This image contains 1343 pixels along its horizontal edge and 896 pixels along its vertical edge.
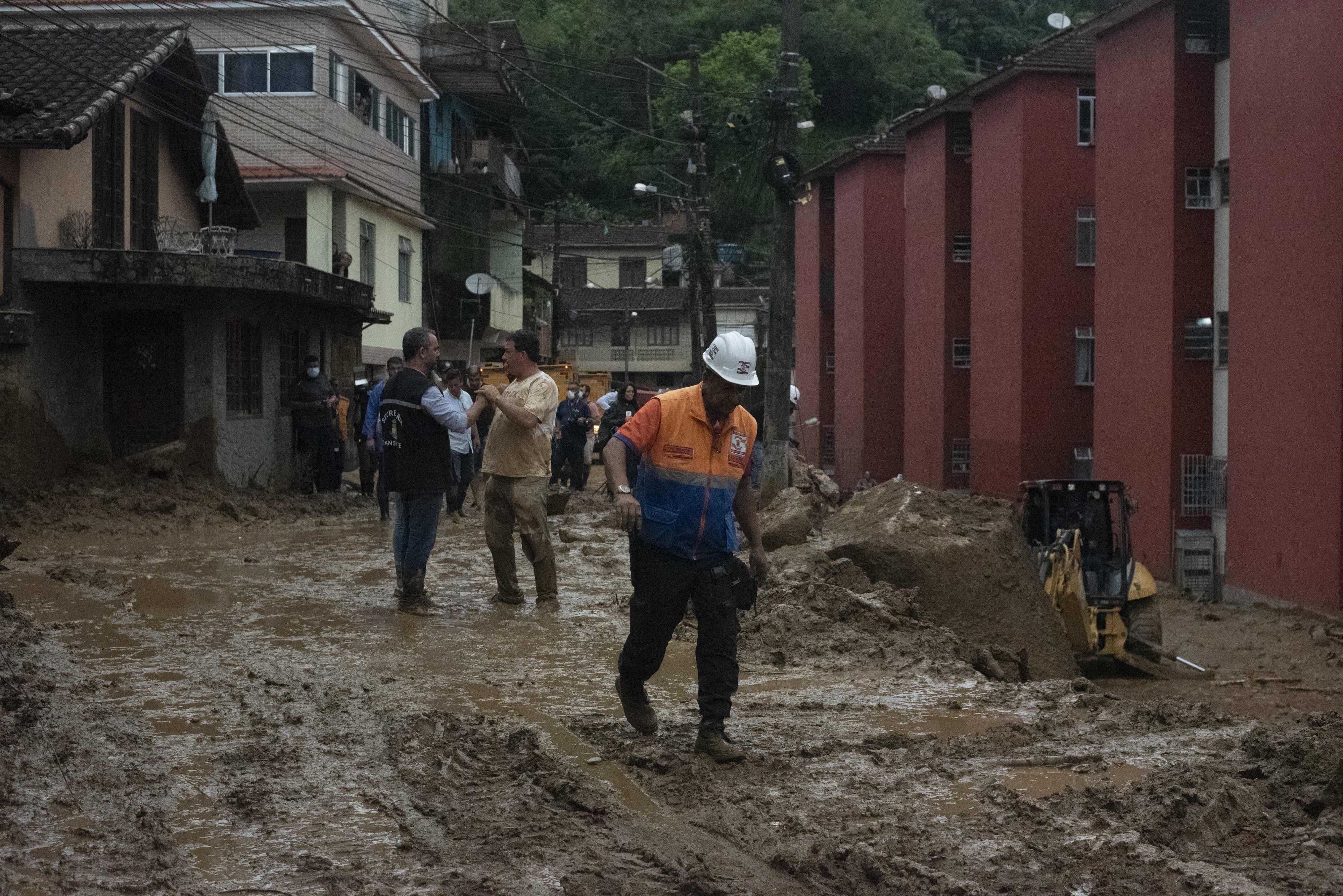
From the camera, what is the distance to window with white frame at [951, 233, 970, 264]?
28.9 metres

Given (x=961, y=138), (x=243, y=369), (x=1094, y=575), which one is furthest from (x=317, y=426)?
(x=961, y=138)

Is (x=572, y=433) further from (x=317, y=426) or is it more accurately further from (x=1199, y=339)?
(x=1199, y=339)

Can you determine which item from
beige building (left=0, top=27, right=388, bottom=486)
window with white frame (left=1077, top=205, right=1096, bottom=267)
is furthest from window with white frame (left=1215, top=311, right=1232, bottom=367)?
beige building (left=0, top=27, right=388, bottom=486)

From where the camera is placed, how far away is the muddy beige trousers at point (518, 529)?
10.1 meters

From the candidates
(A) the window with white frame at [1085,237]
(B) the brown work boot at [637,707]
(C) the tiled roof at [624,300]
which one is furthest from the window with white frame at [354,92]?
(C) the tiled roof at [624,300]

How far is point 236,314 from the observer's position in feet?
65.1

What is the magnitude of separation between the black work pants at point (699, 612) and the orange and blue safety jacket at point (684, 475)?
7 cm

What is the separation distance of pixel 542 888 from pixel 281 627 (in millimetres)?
5622

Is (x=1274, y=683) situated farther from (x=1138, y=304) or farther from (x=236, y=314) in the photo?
(x=236, y=314)

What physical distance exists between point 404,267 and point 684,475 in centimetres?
2907

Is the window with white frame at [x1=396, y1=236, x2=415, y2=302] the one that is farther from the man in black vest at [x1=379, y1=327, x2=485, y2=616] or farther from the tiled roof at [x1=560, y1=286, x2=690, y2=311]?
the tiled roof at [x1=560, y1=286, x2=690, y2=311]

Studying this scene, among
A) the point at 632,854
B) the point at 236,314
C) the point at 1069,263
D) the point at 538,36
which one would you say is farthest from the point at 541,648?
the point at 538,36

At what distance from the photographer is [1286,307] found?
16344 millimetres

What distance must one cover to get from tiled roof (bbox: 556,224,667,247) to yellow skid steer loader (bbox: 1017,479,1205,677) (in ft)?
189
